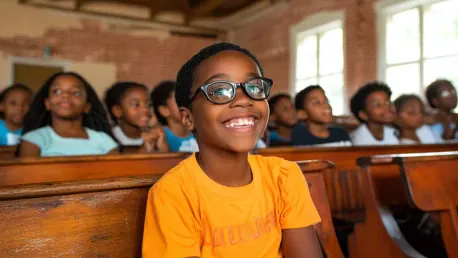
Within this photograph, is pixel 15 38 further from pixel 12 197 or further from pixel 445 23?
pixel 12 197

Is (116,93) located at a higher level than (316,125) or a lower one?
higher

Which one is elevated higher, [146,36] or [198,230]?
[146,36]

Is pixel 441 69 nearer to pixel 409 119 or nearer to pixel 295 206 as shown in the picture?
pixel 409 119

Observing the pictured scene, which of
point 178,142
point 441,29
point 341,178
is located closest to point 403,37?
point 441,29

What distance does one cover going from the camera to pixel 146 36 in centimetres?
827

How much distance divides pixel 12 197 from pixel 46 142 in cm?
149

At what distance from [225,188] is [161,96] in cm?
206

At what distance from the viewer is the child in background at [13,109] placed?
3.40 meters

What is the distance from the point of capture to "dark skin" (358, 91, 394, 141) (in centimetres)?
315

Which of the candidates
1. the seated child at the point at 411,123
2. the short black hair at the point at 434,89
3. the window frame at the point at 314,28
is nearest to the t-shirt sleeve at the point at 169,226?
the seated child at the point at 411,123

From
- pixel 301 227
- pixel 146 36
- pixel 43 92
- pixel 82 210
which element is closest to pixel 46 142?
pixel 43 92

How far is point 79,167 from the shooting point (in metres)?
1.52

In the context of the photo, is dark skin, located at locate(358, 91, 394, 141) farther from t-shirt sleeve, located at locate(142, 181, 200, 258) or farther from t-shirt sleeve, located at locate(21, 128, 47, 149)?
t-shirt sleeve, located at locate(142, 181, 200, 258)

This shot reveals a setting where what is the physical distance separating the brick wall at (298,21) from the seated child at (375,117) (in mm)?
2228
